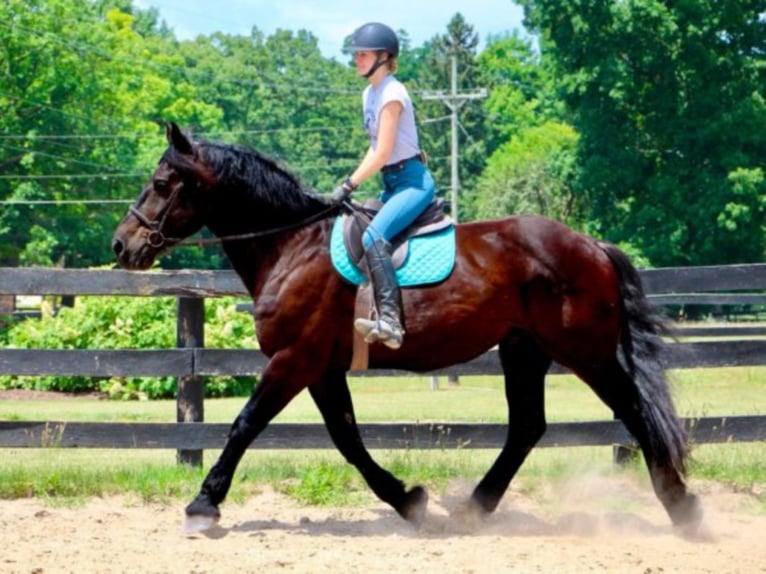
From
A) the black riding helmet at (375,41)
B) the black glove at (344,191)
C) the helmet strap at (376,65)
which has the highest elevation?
the black riding helmet at (375,41)

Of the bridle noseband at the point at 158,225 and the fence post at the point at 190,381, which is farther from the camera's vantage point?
the fence post at the point at 190,381

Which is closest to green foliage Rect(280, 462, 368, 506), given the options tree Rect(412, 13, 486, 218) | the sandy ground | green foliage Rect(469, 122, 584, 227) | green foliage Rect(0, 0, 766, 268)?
the sandy ground

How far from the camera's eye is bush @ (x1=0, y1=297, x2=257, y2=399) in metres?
20.1

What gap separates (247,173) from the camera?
7.55m

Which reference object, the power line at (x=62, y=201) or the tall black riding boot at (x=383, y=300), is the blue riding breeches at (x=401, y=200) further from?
the power line at (x=62, y=201)

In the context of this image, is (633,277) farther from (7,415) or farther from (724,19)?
(724,19)

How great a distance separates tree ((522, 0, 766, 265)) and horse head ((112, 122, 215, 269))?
127ft

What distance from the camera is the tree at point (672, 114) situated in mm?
44281

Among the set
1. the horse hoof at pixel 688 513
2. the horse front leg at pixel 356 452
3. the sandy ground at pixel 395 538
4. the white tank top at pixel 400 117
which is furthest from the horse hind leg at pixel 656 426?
the white tank top at pixel 400 117

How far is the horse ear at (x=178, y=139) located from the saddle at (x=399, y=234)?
3.55ft

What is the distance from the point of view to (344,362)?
7.41 metres

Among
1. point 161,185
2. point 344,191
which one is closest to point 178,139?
point 161,185

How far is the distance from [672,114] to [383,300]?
138ft

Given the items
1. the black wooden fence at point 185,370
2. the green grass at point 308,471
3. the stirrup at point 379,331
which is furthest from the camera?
the black wooden fence at point 185,370
